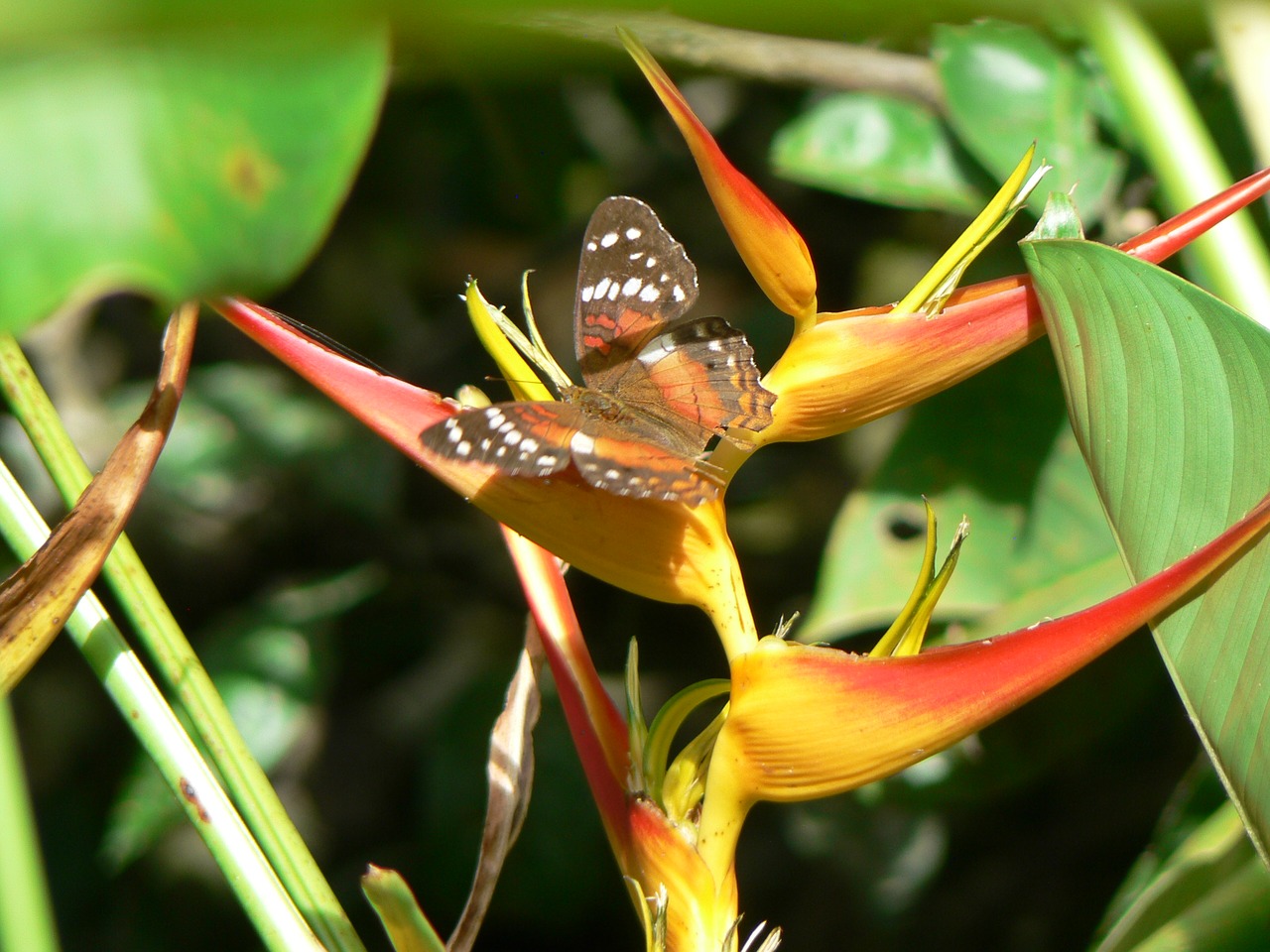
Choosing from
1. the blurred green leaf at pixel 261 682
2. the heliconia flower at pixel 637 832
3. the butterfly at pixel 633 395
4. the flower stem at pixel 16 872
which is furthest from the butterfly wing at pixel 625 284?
the blurred green leaf at pixel 261 682

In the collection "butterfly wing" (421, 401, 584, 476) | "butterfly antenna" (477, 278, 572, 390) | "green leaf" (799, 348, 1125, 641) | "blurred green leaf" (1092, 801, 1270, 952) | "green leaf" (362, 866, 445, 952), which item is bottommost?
"blurred green leaf" (1092, 801, 1270, 952)

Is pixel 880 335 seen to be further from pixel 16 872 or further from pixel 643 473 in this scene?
pixel 16 872

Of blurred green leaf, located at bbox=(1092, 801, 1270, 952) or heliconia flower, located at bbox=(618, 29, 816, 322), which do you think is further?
blurred green leaf, located at bbox=(1092, 801, 1270, 952)

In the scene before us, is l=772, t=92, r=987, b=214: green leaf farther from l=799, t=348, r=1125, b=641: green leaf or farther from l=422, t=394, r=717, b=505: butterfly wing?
l=422, t=394, r=717, b=505: butterfly wing

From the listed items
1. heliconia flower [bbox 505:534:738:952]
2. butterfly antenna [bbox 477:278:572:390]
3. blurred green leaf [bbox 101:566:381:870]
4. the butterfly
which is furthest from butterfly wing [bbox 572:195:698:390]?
blurred green leaf [bbox 101:566:381:870]

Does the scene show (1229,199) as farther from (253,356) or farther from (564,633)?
(253,356)

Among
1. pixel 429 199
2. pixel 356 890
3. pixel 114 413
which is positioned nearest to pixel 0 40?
pixel 114 413
